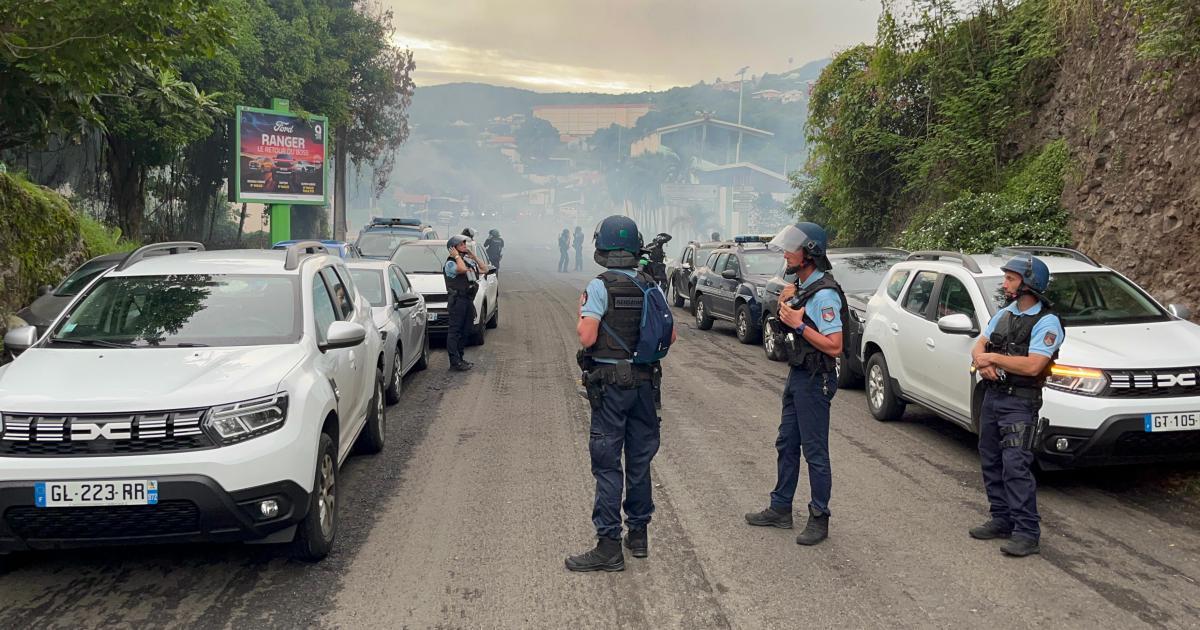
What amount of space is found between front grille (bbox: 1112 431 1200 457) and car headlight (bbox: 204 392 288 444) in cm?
505

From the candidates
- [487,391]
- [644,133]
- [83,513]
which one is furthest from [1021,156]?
[644,133]

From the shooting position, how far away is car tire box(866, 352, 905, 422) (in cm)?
813

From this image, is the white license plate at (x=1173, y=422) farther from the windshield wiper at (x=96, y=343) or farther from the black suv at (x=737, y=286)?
the black suv at (x=737, y=286)

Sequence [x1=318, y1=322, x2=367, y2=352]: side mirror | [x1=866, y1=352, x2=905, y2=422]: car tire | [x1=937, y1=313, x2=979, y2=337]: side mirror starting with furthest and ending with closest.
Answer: [x1=866, y1=352, x2=905, y2=422]: car tire → [x1=937, y1=313, x2=979, y2=337]: side mirror → [x1=318, y1=322, x2=367, y2=352]: side mirror

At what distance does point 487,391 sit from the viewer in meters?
9.78

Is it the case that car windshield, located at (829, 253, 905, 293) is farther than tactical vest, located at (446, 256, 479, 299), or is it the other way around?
car windshield, located at (829, 253, 905, 293)

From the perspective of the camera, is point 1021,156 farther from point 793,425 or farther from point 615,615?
point 615,615

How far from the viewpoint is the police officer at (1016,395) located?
15.7 ft

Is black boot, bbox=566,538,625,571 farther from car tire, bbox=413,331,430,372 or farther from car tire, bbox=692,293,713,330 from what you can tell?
car tire, bbox=692,293,713,330

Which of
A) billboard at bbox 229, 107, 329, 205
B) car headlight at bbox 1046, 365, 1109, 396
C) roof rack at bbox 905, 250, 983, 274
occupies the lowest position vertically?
car headlight at bbox 1046, 365, 1109, 396

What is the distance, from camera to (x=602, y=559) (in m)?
4.52

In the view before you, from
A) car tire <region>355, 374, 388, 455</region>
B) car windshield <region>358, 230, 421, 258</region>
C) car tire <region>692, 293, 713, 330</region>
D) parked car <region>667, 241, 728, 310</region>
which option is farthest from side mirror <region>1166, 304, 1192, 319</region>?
car windshield <region>358, 230, 421, 258</region>

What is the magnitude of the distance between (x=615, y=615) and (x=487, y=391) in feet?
19.6

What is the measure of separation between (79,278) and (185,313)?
5578mm
